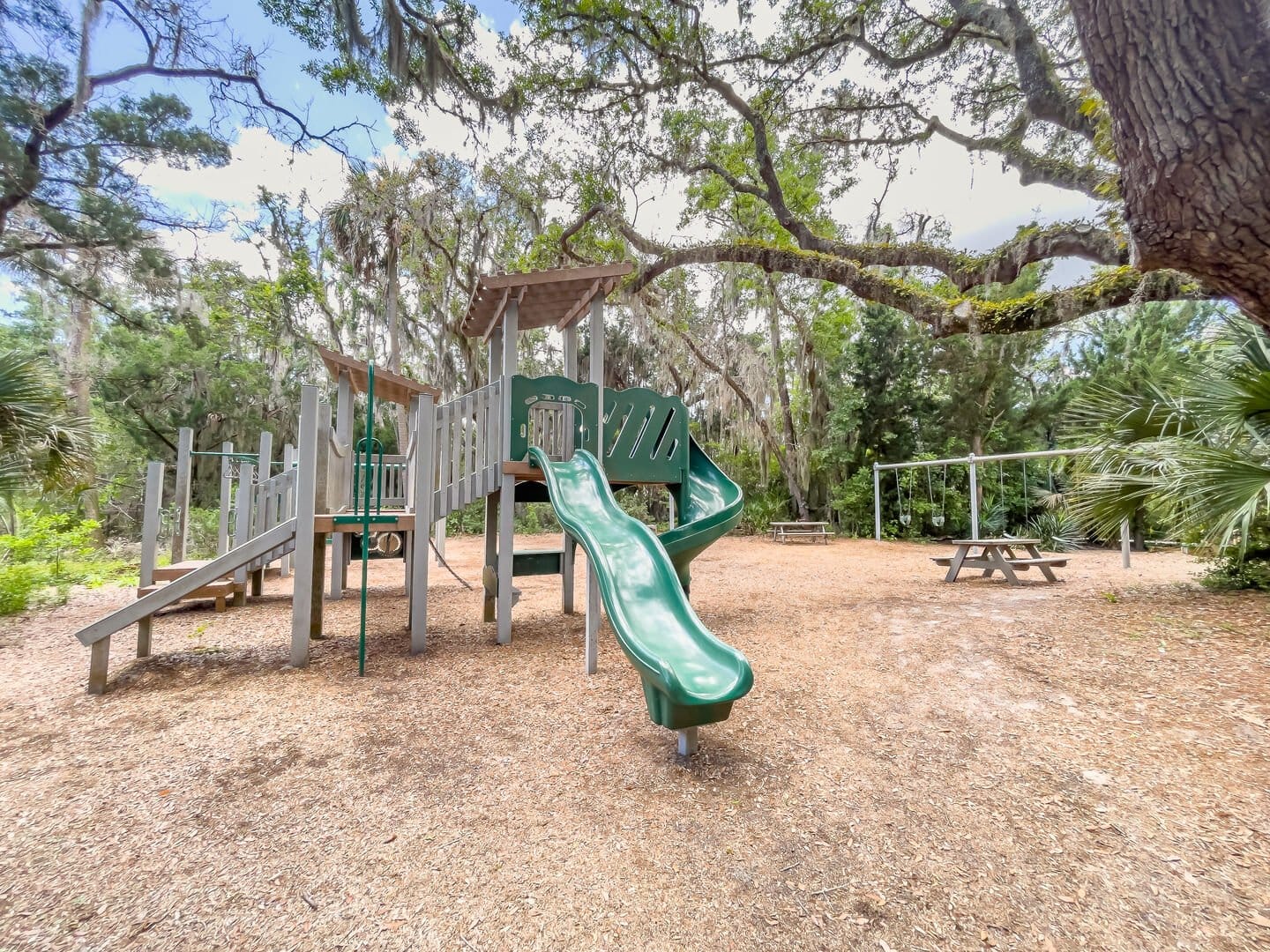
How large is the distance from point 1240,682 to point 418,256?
1466 centimetres

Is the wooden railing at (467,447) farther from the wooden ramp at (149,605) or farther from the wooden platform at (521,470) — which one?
the wooden ramp at (149,605)

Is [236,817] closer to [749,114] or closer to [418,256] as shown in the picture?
[749,114]

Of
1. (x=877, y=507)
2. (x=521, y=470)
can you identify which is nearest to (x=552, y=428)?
(x=521, y=470)

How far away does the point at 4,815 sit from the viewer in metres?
1.91

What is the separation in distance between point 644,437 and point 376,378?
242 centimetres

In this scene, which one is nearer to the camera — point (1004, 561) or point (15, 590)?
point (15, 590)

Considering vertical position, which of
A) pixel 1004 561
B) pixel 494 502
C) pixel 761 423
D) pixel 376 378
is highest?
pixel 761 423

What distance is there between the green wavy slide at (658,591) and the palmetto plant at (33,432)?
4.76 metres

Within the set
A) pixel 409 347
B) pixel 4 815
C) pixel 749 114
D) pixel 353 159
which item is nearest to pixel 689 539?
pixel 4 815

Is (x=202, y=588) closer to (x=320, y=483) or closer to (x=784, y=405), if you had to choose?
(x=320, y=483)

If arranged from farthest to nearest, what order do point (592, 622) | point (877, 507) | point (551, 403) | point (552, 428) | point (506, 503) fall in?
point (877, 507) < point (552, 428) < point (551, 403) < point (506, 503) < point (592, 622)

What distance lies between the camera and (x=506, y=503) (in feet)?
14.4

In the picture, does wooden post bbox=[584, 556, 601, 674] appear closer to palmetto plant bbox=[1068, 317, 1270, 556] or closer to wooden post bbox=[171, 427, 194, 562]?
palmetto plant bbox=[1068, 317, 1270, 556]

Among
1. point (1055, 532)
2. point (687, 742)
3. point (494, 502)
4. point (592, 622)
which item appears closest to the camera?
point (687, 742)
